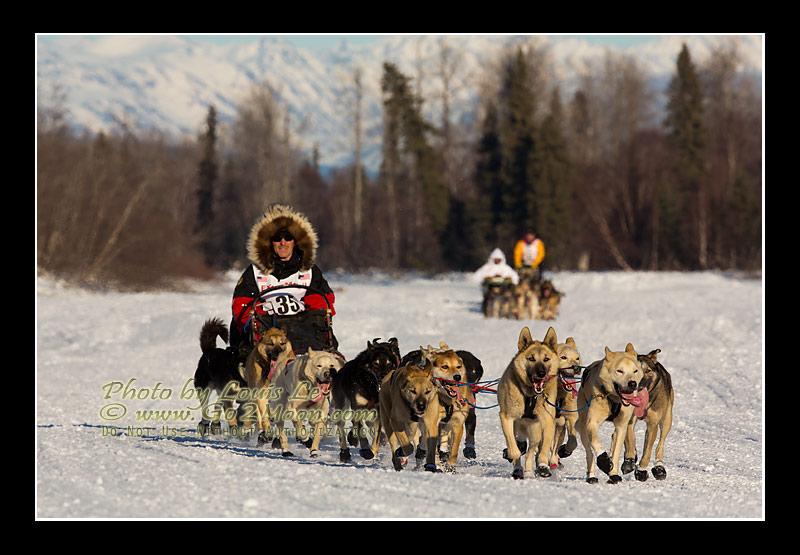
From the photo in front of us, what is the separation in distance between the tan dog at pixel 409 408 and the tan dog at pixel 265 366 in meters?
1.03

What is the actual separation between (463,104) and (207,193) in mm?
14812

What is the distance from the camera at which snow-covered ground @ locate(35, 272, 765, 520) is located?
5.33m

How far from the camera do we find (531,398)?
6.16 metres

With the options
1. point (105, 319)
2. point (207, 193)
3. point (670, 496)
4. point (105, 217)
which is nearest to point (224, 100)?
point (207, 193)

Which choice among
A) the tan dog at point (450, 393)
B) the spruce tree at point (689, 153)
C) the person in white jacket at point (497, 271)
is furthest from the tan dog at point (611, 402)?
the spruce tree at point (689, 153)

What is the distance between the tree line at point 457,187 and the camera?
3042cm

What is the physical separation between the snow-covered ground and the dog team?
180 mm

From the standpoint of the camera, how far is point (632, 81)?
53.6 m

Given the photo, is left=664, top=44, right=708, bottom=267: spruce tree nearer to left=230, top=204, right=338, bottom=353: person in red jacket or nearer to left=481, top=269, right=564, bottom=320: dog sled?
left=481, top=269, right=564, bottom=320: dog sled

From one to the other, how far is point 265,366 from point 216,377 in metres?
0.94

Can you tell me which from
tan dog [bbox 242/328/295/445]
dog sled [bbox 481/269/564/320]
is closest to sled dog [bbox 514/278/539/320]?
dog sled [bbox 481/269/564/320]

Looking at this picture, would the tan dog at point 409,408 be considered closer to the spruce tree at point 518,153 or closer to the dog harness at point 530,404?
the dog harness at point 530,404

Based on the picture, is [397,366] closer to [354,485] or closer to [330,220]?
[354,485]

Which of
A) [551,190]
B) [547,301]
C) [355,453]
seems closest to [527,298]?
[547,301]
